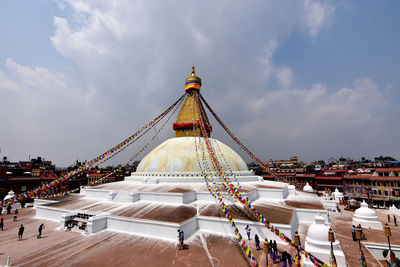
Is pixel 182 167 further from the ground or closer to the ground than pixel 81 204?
further from the ground

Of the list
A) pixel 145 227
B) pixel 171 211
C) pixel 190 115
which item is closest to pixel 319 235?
pixel 171 211

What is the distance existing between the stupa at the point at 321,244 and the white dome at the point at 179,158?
8.67m

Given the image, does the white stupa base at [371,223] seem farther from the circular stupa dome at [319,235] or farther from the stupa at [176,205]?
the circular stupa dome at [319,235]

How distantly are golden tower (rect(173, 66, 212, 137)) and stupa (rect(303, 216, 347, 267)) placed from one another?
39.1ft

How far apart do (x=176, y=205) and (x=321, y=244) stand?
275 inches

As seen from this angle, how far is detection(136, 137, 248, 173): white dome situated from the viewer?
48.6 ft

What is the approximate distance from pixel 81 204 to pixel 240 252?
33.5 feet

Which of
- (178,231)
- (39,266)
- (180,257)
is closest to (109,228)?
(39,266)

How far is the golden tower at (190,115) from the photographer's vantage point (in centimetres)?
1797

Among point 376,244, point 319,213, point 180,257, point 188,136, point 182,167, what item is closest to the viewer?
point 180,257

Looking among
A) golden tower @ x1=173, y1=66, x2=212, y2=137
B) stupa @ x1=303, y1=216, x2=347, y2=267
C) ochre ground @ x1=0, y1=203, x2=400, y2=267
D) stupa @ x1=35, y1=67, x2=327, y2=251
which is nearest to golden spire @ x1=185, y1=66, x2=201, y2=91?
golden tower @ x1=173, y1=66, x2=212, y2=137

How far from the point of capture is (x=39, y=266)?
621 centimetres

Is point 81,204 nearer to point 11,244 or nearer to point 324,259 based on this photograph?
point 11,244

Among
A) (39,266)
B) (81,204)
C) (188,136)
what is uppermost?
(188,136)
